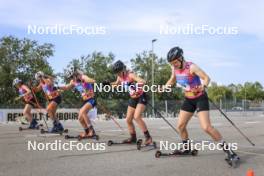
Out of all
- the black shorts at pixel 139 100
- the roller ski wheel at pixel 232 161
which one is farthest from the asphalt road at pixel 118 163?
the black shorts at pixel 139 100

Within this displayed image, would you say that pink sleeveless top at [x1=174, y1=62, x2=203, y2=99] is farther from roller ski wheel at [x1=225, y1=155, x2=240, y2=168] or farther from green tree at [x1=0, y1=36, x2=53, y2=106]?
green tree at [x1=0, y1=36, x2=53, y2=106]

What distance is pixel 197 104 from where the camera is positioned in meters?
8.74

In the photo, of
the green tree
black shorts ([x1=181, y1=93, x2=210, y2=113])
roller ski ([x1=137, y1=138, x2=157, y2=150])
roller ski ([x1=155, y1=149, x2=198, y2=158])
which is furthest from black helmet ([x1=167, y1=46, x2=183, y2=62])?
the green tree

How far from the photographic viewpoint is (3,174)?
7305mm

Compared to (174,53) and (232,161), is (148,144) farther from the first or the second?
(232,161)

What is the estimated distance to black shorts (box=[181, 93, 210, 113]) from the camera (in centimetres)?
862

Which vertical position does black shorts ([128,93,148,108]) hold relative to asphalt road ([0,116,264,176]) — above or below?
above

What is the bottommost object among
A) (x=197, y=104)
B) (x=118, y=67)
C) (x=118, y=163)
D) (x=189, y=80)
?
(x=118, y=163)

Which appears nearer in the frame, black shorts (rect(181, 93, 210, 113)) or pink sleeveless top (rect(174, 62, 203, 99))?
black shorts (rect(181, 93, 210, 113))

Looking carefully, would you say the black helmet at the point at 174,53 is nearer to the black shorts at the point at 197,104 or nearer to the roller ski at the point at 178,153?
the black shorts at the point at 197,104

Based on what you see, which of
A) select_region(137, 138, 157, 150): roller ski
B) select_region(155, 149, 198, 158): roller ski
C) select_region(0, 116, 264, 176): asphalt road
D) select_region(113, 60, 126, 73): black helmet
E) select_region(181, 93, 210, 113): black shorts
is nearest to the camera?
select_region(0, 116, 264, 176): asphalt road

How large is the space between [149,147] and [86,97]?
3183 mm

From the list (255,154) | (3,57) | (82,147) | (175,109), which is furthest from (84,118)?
(3,57)

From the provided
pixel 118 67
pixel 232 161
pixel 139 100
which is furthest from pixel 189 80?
Result: pixel 118 67
